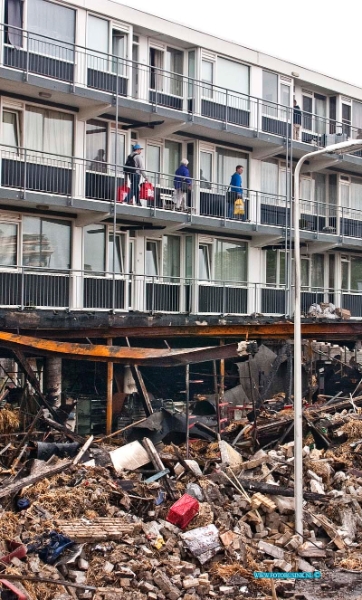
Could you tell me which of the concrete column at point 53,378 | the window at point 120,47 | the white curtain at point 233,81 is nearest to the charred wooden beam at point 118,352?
the concrete column at point 53,378

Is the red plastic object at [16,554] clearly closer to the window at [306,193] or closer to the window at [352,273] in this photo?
the window at [306,193]

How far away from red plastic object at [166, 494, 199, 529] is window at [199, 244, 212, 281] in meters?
18.1

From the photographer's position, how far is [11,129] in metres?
29.6

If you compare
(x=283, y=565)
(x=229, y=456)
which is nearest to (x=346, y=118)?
(x=229, y=456)

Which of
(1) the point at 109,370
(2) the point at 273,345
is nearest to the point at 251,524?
(1) the point at 109,370

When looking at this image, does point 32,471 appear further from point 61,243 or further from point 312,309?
point 312,309

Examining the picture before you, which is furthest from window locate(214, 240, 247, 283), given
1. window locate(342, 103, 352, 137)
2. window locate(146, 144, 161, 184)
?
window locate(342, 103, 352, 137)

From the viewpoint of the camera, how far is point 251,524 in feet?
62.0

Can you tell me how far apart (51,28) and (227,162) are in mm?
9342

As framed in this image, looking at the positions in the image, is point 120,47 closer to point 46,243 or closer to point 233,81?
point 233,81

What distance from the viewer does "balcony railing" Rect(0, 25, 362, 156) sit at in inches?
1158

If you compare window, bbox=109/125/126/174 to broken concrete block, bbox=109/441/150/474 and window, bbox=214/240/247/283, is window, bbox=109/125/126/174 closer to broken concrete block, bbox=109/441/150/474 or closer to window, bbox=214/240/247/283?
window, bbox=214/240/247/283

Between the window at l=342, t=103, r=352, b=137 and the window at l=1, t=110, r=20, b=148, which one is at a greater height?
the window at l=342, t=103, r=352, b=137

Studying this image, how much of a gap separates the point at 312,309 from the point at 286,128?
705 cm
